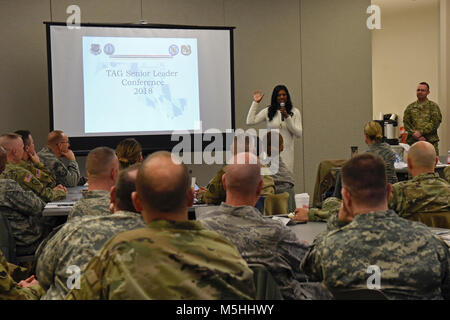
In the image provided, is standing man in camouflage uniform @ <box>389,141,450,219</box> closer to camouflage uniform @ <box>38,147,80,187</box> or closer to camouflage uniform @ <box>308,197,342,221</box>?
camouflage uniform @ <box>308,197,342,221</box>

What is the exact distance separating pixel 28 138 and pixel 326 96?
465 cm

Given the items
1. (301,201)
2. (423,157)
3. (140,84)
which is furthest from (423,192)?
(140,84)

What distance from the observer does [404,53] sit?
11.6 m

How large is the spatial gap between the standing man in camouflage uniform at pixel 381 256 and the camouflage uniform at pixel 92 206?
4.41ft

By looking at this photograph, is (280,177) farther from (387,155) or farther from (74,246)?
(74,246)

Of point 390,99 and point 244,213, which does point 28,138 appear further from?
point 390,99

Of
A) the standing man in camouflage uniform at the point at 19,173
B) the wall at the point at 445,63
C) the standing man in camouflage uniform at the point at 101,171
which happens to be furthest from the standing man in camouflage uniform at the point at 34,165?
the wall at the point at 445,63

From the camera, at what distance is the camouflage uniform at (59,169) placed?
17.9 feet

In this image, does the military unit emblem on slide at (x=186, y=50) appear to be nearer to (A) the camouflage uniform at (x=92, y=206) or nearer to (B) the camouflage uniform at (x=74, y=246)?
(A) the camouflage uniform at (x=92, y=206)

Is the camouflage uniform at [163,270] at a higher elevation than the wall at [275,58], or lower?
lower

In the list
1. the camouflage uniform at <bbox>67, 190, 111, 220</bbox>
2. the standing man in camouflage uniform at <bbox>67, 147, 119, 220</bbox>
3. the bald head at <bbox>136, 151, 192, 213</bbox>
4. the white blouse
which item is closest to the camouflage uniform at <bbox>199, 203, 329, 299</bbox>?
the bald head at <bbox>136, 151, 192, 213</bbox>

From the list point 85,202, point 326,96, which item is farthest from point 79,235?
point 326,96

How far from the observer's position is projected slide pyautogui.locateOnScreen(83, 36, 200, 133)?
6.70 metres

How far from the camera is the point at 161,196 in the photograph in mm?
1515
